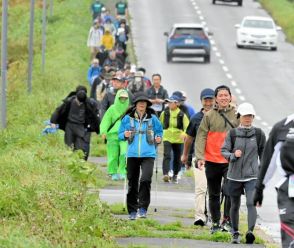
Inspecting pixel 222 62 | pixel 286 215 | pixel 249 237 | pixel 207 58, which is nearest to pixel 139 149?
pixel 249 237

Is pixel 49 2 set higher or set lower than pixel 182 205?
higher

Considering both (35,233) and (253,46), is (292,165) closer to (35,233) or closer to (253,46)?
(35,233)

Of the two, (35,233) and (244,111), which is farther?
(244,111)

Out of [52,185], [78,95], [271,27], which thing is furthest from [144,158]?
[271,27]

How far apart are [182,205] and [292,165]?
30.4ft

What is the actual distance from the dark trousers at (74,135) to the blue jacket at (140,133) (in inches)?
187

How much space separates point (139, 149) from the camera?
16.1 meters

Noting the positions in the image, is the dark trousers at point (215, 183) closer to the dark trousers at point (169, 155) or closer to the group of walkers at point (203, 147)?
the group of walkers at point (203, 147)

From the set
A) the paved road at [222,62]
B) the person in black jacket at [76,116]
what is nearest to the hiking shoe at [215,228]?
the person in black jacket at [76,116]

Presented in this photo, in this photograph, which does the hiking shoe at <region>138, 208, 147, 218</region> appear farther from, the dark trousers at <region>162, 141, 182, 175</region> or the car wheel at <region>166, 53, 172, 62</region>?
the car wheel at <region>166, 53, 172, 62</region>

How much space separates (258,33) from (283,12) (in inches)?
462

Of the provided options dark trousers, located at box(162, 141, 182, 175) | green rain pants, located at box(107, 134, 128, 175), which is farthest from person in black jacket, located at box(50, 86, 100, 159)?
dark trousers, located at box(162, 141, 182, 175)

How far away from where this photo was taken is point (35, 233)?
35.0 ft

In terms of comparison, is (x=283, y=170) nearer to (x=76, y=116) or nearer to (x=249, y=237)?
(x=249, y=237)
